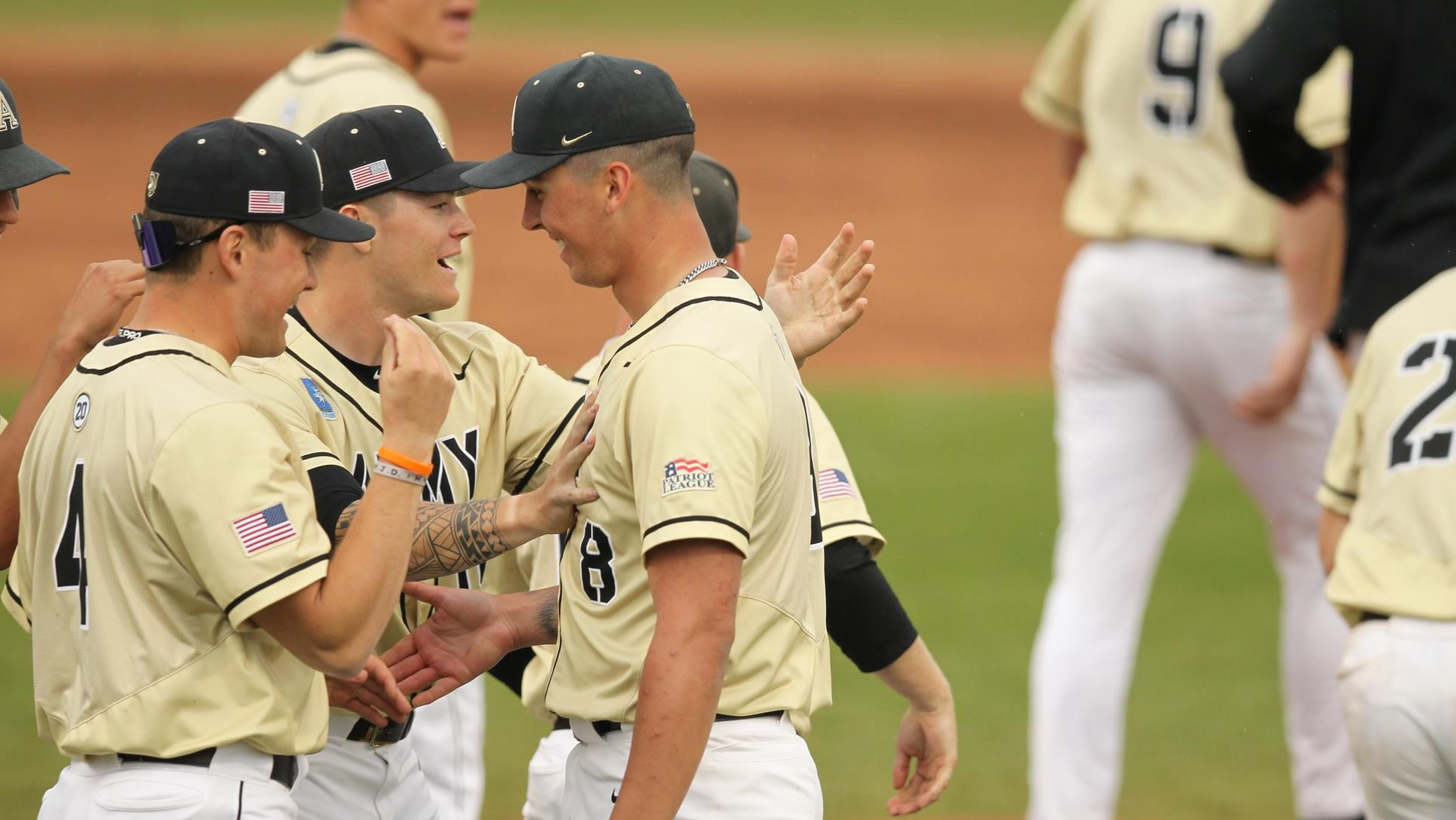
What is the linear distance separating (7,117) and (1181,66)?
3510 mm

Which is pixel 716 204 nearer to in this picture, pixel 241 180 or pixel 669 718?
pixel 241 180

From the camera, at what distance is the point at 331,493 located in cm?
289

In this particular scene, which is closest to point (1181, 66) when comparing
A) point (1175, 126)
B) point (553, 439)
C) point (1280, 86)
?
point (1175, 126)

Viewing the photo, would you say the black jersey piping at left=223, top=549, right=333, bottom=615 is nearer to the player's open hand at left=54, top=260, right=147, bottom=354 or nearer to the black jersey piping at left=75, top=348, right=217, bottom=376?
the black jersey piping at left=75, top=348, right=217, bottom=376

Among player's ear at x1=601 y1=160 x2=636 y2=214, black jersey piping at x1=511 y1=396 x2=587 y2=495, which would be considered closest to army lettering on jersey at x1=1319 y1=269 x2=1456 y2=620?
black jersey piping at x1=511 y1=396 x2=587 y2=495

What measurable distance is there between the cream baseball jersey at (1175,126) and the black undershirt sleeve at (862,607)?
242cm

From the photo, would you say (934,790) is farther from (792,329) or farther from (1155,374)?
(1155,374)

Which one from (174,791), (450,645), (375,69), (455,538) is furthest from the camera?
(375,69)

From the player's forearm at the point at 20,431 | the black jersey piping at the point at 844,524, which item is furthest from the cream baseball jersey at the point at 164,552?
the black jersey piping at the point at 844,524

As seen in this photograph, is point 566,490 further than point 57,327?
No

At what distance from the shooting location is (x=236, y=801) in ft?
8.66

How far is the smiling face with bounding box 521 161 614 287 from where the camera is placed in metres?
2.84

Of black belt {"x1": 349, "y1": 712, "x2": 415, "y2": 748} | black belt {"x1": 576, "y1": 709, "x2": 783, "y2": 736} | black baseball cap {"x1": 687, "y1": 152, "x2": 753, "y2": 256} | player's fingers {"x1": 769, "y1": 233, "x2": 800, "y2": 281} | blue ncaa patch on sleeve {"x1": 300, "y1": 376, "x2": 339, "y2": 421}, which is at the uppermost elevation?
black baseball cap {"x1": 687, "y1": 152, "x2": 753, "y2": 256}

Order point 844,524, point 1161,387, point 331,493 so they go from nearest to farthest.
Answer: point 331,493
point 844,524
point 1161,387
